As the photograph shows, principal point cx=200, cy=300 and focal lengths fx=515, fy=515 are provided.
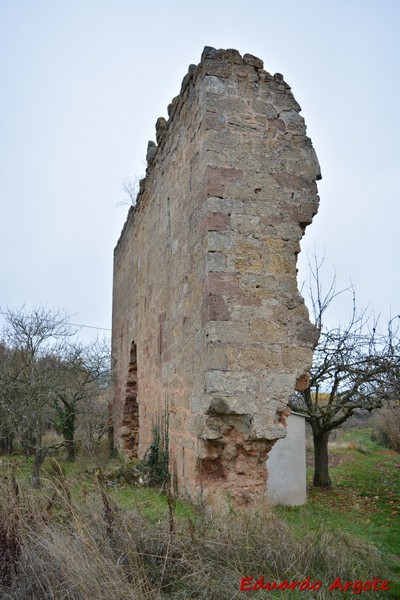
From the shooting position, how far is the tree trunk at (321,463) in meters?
11.2

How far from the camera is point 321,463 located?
1129cm

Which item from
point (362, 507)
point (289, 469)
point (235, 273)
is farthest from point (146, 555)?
point (362, 507)

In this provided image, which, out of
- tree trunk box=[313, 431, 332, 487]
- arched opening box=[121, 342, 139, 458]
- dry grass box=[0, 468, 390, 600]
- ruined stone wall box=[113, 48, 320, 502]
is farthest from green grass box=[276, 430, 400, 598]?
arched opening box=[121, 342, 139, 458]

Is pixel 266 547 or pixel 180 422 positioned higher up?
pixel 180 422

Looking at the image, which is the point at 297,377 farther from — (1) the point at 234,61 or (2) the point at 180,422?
(1) the point at 234,61

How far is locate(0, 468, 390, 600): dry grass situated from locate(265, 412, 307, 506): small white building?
5370mm

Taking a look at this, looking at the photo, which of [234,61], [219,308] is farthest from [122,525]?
[234,61]

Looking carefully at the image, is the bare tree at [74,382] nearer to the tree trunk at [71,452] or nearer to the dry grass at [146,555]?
the tree trunk at [71,452]

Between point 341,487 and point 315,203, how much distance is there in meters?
8.18

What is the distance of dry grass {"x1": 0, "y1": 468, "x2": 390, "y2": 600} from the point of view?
2.94 metres

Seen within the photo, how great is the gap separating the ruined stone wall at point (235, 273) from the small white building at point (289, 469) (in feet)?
12.1

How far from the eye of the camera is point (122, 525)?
3.45 m

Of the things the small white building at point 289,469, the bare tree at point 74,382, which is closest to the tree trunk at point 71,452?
the bare tree at point 74,382

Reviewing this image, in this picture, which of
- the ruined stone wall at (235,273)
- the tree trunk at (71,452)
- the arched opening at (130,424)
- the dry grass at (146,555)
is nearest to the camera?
the dry grass at (146,555)
